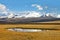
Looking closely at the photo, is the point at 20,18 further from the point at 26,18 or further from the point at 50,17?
the point at 50,17

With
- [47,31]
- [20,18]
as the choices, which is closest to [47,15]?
[47,31]

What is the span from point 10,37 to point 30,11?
46cm

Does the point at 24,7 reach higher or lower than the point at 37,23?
higher

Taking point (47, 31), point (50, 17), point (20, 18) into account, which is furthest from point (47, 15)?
point (20, 18)

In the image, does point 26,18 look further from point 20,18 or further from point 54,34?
point 54,34

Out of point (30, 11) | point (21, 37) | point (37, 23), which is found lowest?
point (21, 37)

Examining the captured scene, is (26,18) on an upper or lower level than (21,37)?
upper

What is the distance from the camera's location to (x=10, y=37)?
8.07 feet

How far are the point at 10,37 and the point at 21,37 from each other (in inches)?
6.0

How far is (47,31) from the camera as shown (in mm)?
2443

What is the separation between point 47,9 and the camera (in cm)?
248

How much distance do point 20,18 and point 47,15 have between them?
383 millimetres

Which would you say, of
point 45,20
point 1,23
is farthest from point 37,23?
point 1,23

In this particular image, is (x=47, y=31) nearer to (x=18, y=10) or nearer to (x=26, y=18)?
(x=26, y=18)
